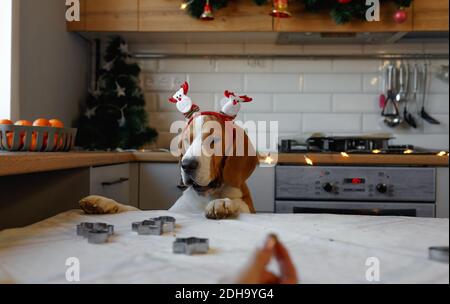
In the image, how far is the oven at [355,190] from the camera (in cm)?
39

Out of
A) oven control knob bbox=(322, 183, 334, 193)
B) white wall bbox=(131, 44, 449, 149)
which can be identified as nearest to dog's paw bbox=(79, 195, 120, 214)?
→ oven control knob bbox=(322, 183, 334, 193)

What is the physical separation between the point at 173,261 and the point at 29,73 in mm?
739

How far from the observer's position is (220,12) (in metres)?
1.10

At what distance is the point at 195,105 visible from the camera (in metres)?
0.36

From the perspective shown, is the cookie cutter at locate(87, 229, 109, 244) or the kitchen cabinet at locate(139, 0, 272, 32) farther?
the kitchen cabinet at locate(139, 0, 272, 32)

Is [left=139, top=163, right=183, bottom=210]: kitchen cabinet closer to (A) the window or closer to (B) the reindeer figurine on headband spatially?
(B) the reindeer figurine on headband

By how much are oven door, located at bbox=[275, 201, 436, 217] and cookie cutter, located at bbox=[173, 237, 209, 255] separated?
0.13 metres

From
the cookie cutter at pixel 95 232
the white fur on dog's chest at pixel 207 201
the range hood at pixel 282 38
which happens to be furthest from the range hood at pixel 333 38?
the cookie cutter at pixel 95 232

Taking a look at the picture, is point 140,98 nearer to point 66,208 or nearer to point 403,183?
point 66,208

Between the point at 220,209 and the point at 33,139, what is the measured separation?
35cm

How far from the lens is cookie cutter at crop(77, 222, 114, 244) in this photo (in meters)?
0.30

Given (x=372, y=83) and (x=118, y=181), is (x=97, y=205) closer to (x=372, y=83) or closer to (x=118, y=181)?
(x=118, y=181)

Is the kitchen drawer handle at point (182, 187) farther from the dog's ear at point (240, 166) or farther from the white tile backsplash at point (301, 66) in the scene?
the white tile backsplash at point (301, 66)

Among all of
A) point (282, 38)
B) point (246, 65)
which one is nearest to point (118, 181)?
point (246, 65)
